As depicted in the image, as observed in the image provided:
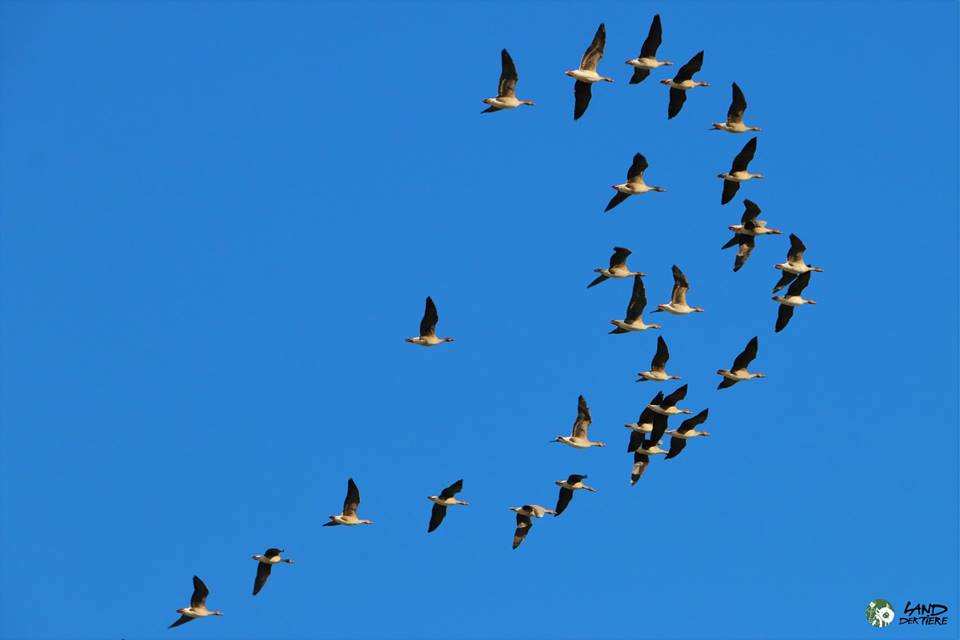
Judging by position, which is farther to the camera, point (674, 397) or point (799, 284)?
point (799, 284)

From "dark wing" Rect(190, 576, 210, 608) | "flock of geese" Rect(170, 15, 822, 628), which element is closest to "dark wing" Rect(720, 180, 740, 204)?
"flock of geese" Rect(170, 15, 822, 628)

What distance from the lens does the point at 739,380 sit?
9581cm

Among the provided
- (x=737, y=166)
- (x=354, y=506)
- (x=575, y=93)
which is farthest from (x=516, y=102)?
(x=354, y=506)

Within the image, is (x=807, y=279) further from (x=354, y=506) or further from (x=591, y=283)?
(x=354, y=506)

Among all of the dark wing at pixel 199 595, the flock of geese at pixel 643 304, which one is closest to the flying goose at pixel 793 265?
the flock of geese at pixel 643 304

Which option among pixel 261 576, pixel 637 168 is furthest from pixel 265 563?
pixel 637 168

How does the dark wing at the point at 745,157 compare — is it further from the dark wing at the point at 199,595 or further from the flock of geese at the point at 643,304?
the dark wing at the point at 199,595

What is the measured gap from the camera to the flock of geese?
303 feet

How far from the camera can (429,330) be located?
9356 centimetres

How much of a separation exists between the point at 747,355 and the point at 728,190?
212 inches

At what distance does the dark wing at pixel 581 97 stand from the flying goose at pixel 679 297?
728 centimetres

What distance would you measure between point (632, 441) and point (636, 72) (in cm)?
1202

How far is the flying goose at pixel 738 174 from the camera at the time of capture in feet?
310

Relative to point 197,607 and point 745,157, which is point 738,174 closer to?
point 745,157
